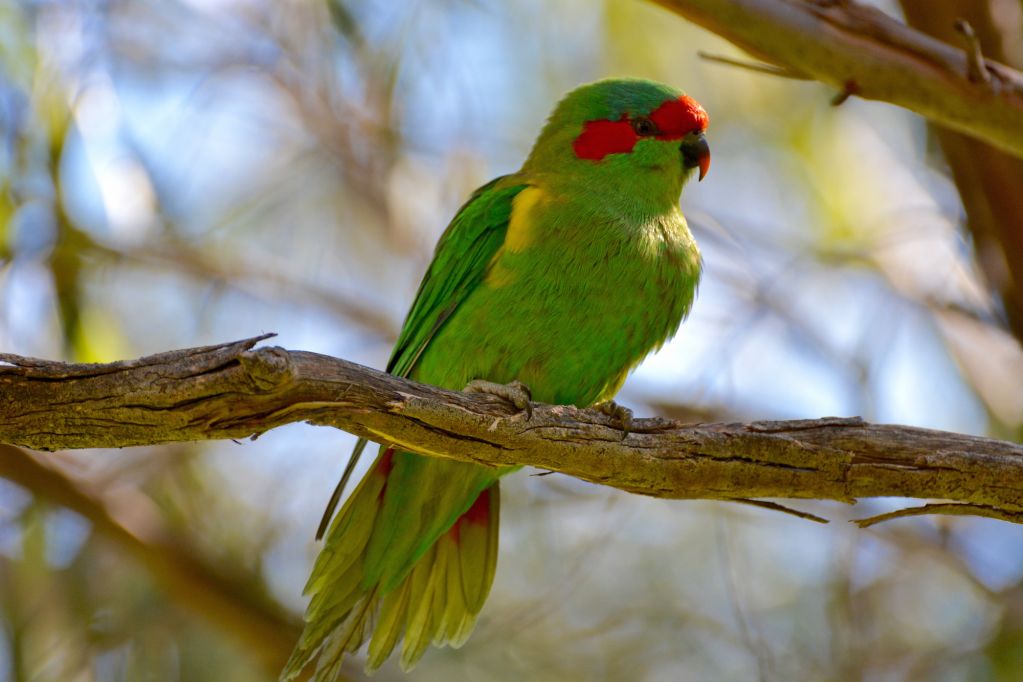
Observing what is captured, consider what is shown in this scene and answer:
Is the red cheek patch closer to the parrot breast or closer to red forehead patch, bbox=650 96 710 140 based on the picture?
red forehead patch, bbox=650 96 710 140

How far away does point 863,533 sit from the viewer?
500cm

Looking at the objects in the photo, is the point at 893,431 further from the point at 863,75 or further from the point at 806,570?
the point at 806,570

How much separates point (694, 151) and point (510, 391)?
4.37ft

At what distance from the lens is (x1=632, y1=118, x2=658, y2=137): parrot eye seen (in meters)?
3.63

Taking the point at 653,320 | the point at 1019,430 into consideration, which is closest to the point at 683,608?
the point at 1019,430

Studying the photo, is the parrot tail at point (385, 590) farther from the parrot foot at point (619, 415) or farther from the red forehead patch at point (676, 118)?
the red forehead patch at point (676, 118)

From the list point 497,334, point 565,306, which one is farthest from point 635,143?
point 497,334

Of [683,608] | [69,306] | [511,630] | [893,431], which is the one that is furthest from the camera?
[683,608]

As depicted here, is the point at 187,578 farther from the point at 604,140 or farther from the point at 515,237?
the point at 604,140

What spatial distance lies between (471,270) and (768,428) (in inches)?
45.5

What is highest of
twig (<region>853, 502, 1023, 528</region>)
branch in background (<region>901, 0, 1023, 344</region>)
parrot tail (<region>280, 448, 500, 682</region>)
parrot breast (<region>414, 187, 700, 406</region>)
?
branch in background (<region>901, 0, 1023, 344</region>)

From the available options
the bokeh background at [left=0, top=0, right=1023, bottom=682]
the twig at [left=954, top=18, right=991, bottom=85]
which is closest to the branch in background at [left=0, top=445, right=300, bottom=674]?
the bokeh background at [left=0, top=0, right=1023, bottom=682]

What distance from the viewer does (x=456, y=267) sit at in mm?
3436

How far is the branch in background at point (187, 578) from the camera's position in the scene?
13.3 feet
